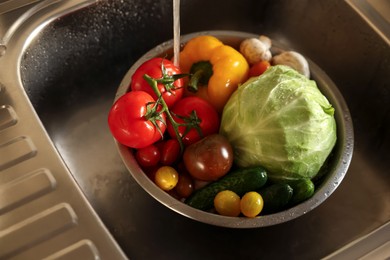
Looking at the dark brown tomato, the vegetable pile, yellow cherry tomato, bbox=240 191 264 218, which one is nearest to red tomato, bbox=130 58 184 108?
the vegetable pile

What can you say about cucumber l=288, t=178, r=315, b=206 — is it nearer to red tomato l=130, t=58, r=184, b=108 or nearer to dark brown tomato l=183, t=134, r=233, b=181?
dark brown tomato l=183, t=134, r=233, b=181

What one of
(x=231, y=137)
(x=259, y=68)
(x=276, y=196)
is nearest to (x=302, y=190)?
(x=276, y=196)

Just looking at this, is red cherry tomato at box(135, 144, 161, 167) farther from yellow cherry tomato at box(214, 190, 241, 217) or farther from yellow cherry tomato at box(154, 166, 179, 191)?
yellow cherry tomato at box(214, 190, 241, 217)

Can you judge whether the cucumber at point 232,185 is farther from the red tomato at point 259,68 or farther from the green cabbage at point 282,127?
the red tomato at point 259,68

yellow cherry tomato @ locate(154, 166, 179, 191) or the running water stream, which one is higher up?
the running water stream

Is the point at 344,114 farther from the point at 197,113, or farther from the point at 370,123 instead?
the point at 197,113

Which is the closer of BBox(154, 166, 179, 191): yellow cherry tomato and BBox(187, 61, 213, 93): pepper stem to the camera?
BBox(154, 166, 179, 191): yellow cherry tomato

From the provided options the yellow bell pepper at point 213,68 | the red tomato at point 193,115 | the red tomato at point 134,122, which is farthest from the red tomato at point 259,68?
the red tomato at point 134,122

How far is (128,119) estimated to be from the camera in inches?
31.2

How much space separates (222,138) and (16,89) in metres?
0.39

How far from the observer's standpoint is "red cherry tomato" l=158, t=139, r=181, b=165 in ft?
2.78

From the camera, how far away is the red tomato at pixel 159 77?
2.83 feet

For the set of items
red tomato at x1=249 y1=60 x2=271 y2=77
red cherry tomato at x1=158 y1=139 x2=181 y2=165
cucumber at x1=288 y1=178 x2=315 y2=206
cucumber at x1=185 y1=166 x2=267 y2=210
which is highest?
red tomato at x1=249 y1=60 x2=271 y2=77

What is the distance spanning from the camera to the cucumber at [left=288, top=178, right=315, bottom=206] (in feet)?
2.55
